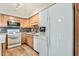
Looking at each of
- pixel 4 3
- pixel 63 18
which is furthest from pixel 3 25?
pixel 63 18

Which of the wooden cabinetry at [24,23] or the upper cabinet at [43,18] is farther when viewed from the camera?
the upper cabinet at [43,18]

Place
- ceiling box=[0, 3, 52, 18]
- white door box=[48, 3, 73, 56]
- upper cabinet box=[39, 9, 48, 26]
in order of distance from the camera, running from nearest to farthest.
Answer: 1. white door box=[48, 3, 73, 56]
2. ceiling box=[0, 3, 52, 18]
3. upper cabinet box=[39, 9, 48, 26]

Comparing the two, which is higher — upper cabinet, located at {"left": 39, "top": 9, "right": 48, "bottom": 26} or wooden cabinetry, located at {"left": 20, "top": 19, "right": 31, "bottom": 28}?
upper cabinet, located at {"left": 39, "top": 9, "right": 48, "bottom": 26}

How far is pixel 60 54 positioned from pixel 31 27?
514 mm

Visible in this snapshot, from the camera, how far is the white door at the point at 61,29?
116 cm

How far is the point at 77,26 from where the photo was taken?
1.12 metres

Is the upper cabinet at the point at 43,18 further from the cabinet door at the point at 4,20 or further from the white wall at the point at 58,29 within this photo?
the cabinet door at the point at 4,20

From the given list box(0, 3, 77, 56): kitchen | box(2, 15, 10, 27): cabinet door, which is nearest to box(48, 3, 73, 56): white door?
box(0, 3, 77, 56): kitchen

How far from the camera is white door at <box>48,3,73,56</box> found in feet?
3.80

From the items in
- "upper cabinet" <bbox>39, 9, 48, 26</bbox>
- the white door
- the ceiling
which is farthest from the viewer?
"upper cabinet" <bbox>39, 9, 48, 26</bbox>

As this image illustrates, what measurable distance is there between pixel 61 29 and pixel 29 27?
415mm

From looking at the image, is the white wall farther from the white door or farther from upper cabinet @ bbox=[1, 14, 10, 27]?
upper cabinet @ bbox=[1, 14, 10, 27]

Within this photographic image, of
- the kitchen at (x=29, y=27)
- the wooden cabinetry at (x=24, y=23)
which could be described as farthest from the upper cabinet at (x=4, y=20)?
the wooden cabinetry at (x=24, y=23)

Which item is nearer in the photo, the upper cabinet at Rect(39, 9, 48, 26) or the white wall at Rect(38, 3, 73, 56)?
the white wall at Rect(38, 3, 73, 56)
